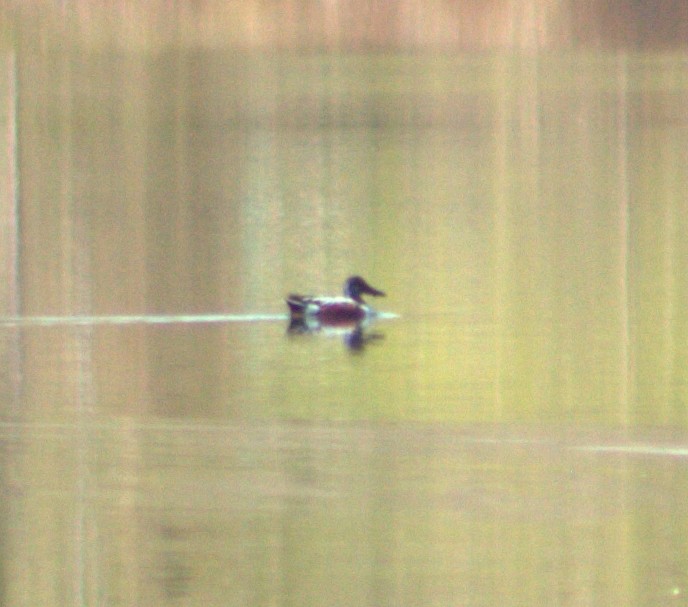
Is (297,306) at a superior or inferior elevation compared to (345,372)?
superior

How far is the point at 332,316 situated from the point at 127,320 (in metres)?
0.96

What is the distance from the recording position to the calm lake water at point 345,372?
5.36m

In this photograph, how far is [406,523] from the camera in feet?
18.5

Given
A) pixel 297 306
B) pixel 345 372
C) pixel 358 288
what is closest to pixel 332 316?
pixel 297 306

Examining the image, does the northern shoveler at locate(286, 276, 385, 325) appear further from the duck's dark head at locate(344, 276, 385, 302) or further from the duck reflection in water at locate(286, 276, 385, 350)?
the duck's dark head at locate(344, 276, 385, 302)

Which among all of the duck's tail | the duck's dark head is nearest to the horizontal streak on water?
the duck's tail

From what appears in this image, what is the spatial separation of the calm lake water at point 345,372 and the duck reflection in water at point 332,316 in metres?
0.09

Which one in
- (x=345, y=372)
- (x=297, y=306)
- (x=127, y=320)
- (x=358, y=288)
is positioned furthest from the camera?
(x=358, y=288)

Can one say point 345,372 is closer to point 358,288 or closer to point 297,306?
point 297,306

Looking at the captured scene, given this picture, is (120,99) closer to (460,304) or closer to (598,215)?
(598,215)

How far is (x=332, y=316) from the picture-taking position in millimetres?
10312

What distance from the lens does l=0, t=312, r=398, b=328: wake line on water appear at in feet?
32.5

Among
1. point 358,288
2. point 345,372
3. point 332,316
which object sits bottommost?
point 345,372

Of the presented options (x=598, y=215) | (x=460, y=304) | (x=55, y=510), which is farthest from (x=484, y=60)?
(x=55, y=510)
